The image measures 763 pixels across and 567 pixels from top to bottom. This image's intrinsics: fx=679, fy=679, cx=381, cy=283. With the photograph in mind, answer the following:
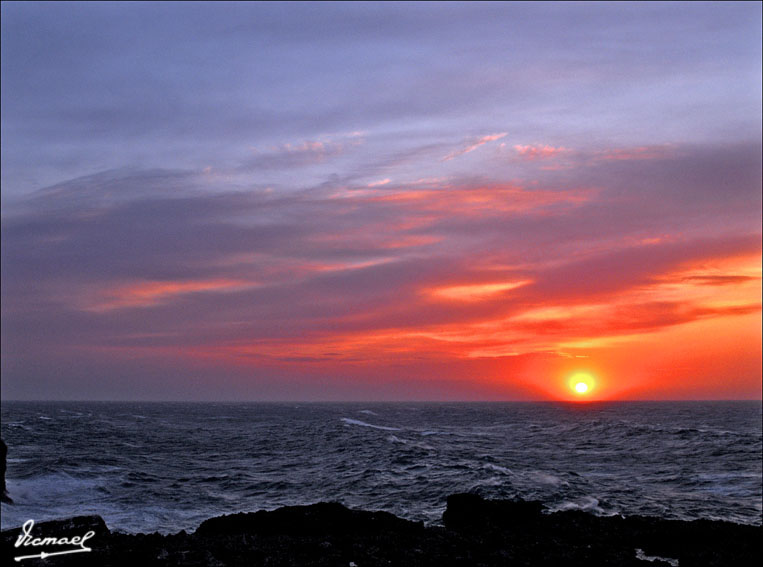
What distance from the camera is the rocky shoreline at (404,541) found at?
1567 cm

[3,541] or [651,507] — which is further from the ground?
[3,541]

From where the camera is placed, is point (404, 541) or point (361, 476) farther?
point (361, 476)

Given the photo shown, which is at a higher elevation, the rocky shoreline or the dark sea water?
the rocky shoreline

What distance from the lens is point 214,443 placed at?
71875mm

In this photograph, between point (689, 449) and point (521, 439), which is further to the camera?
point (521, 439)

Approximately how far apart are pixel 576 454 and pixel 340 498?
33.4 meters

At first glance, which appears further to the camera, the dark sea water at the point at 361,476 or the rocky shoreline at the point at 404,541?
the dark sea water at the point at 361,476

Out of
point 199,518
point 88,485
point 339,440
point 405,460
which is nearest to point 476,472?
point 405,460

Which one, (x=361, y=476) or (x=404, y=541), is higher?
(x=404, y=541)

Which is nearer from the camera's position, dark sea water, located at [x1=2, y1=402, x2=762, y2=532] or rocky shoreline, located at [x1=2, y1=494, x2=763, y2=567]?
rocky shoreline, located at [x1=2, y1=494, x2=763, y2=567]

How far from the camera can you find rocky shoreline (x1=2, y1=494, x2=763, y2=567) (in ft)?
51.4

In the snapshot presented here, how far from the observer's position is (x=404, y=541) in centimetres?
1902

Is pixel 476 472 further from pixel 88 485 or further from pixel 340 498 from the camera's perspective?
pixel 88 485

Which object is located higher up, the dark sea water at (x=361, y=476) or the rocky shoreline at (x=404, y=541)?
the rocky shoreline at (x=404, y=541)
